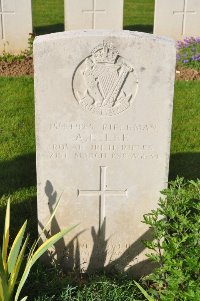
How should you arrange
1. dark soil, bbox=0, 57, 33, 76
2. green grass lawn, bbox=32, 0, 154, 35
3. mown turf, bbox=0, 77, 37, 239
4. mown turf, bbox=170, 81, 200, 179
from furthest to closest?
green grass lawn, bbox=32, 0, 154, 35 → dark soil, bbox=0, 57, 33, 76 → mown turf, bbox=170, 81, 200, 179 → mown turf, bbox=0, 77, 37, 239

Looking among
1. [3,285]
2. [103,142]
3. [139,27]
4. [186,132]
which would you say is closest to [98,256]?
[103,142]

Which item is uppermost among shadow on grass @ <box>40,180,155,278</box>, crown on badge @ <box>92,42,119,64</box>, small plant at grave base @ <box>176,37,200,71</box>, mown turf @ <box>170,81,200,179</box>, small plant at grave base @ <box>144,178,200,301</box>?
crown on badge @ <box>92,42,119,64</box>

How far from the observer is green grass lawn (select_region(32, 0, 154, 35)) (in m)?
11.7

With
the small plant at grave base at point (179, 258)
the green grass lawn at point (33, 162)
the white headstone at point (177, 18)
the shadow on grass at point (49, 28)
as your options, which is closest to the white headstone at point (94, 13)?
the white headstone at point (177, 18)

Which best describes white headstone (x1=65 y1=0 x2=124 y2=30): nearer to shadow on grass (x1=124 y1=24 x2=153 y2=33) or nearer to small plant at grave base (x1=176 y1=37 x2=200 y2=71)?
small plant at grave base (x1=176 y1=37 x2=200 y2=71)

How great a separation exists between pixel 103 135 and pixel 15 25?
5600 mm

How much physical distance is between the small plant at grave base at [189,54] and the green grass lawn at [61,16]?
311 centimetres

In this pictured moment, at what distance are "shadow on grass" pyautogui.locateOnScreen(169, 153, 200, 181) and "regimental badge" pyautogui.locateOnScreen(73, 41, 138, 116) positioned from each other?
72.7 inches

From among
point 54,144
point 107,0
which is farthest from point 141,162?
point 107,0

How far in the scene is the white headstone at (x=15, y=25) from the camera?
8156 mm

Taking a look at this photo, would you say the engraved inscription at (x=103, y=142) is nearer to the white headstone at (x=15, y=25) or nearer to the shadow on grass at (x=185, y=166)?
the shadow on grass at (x=185, y=166)

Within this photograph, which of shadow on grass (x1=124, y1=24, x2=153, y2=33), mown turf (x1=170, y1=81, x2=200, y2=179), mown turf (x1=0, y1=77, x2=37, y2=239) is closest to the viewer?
mown turf (x1=0, y1=77, x2=37, y2=239)

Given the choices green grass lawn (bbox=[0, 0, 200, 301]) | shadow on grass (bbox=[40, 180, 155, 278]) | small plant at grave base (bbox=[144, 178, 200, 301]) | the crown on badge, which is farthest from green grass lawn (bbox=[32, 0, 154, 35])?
small plant at grave base (bbox=[144, 178, 200, 301])

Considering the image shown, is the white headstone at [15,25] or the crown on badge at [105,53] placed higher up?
the crown on badge at [105,53]
